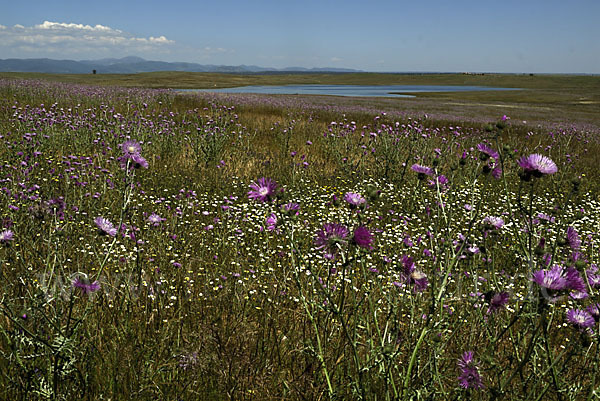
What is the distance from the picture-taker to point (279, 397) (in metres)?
2.02

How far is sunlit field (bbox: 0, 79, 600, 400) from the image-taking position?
163 centimetres

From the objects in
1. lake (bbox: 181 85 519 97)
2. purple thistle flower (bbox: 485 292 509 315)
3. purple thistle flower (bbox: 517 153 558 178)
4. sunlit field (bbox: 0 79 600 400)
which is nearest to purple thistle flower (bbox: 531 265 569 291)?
sunlit field (bbox: 0 79 600 400)

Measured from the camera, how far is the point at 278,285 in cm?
274

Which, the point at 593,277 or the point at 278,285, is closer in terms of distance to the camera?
the point at 593,277

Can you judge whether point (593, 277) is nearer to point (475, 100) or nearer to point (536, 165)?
point (536, 165)

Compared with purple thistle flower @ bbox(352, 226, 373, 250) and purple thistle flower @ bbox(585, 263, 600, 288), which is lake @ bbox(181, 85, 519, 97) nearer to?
purple thistle flower @ bbox(352, 226, 373, 250)

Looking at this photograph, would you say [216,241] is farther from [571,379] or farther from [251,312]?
[571,379]

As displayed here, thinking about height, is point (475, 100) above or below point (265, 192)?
above

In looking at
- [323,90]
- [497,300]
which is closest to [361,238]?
[497,300]

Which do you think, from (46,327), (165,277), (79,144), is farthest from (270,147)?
(46,327)

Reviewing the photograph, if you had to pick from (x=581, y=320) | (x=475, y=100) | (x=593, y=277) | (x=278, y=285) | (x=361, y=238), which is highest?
(x=475, y=100)

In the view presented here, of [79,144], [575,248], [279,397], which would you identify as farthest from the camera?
[79,144]

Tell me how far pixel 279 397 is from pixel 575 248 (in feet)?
5.13

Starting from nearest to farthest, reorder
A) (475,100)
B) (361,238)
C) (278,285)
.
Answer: (361,238)
(278,285)
(475,100)
